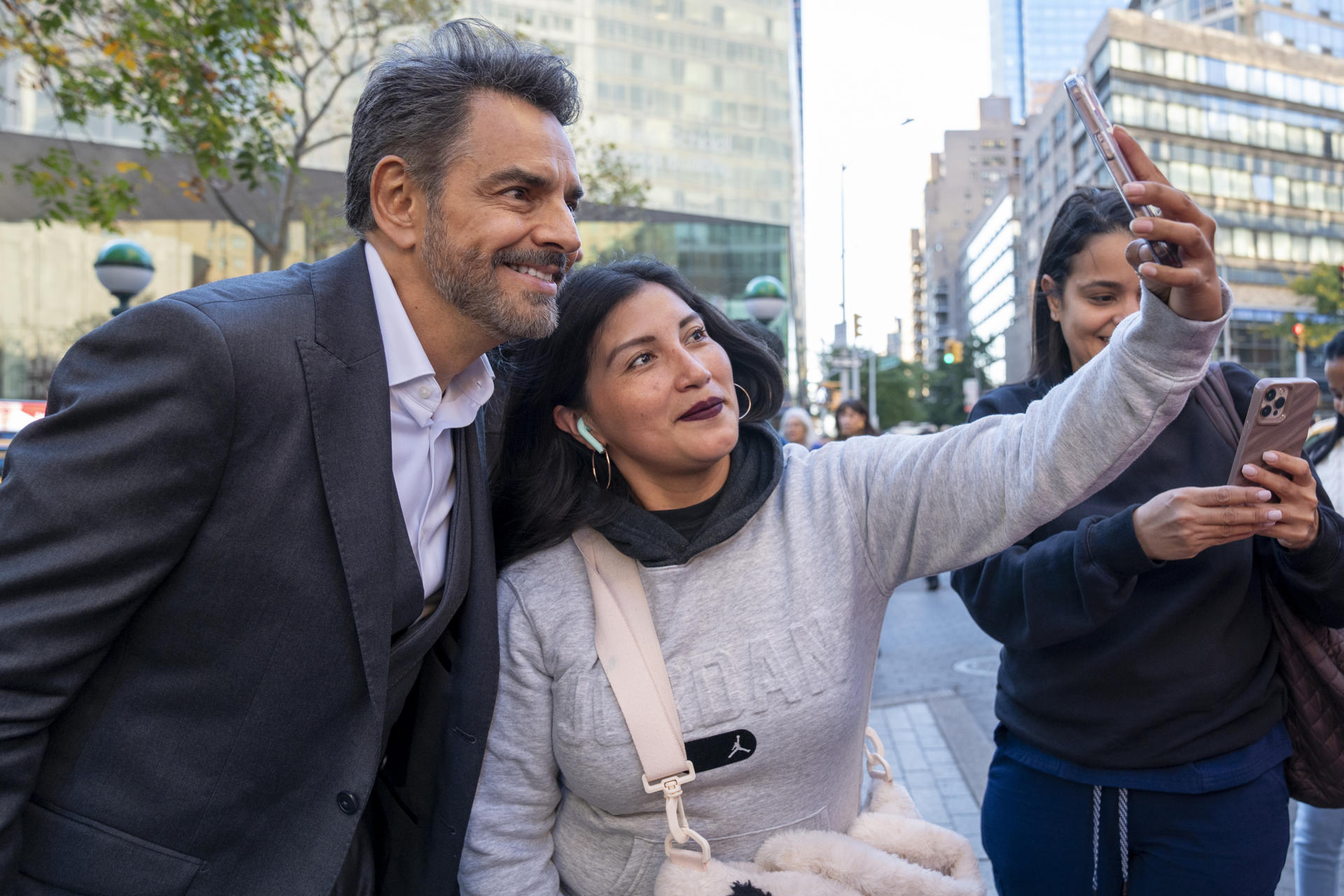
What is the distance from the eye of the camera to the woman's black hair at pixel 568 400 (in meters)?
2.20

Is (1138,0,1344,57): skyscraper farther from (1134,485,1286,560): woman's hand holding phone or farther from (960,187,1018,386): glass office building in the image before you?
(1134,485,1286,560): woman's hand holding phone

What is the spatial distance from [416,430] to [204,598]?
1.75ft

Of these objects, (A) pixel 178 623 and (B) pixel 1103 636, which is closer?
(A) pixel 178 623

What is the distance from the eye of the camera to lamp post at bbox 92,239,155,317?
10742mm

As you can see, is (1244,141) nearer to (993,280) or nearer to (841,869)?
(993,280)

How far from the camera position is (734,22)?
42.1 meters

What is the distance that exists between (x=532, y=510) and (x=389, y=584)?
0.48 m

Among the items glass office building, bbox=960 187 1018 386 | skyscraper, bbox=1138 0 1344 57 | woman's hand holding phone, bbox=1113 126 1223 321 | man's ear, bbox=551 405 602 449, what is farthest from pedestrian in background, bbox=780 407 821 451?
skyscraper, bbox=1138 0 1344 57

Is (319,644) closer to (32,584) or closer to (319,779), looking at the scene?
(319,779)

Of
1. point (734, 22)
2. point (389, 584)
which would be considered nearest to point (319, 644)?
point (389, 584)

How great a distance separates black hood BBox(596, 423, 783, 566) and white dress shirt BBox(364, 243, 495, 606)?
1.18 feet

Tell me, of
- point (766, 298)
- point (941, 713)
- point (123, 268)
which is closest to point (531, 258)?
point (941, 713)

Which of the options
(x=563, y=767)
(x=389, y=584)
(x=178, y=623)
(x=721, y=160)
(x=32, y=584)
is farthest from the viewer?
(x=721, y=160)

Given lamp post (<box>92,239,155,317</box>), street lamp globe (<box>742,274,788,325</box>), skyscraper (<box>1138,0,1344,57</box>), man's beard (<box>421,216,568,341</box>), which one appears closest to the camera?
man's beard (<box>421,216,568,341</box>)
